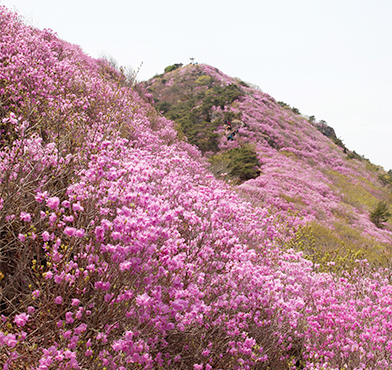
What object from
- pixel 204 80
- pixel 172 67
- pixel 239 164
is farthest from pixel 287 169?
pixel 172 67

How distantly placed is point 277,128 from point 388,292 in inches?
823

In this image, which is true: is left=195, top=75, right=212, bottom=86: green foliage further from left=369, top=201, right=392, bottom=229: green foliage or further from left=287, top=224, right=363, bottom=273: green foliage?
left=287, top=224, right=363, bottom=273: green foliage

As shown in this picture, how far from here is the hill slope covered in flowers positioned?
2064 mm

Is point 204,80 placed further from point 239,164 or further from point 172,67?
point 239,164

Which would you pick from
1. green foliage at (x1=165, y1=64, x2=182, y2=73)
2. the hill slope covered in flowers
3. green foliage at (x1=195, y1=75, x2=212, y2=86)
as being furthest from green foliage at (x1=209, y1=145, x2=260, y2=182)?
green foliage at (x1=165, y1=64, x2=182, y2=73)

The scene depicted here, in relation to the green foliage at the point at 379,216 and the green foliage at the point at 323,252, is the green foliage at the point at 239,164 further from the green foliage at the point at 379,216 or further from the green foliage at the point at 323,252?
the green foliage at the point at 379,216

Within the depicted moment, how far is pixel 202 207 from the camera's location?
3715 millimetres

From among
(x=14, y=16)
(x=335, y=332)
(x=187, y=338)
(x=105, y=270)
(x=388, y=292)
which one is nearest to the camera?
(x=105, y=270)

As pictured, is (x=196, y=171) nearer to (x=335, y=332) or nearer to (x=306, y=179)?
(x=335, y=332)

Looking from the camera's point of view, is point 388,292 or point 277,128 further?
point 277,128

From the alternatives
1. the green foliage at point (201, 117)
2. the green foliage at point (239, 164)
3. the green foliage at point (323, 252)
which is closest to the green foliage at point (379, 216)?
the green foliage at point (323, 252)

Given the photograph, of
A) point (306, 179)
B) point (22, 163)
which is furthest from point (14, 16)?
point (306, 179)

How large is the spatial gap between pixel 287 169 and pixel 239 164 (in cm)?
351

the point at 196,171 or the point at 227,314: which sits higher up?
the point at 196,171
